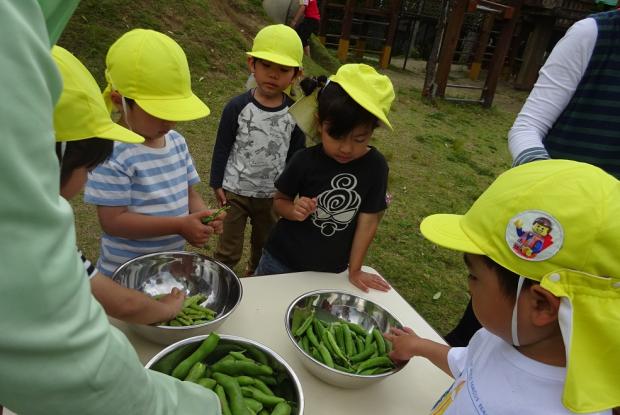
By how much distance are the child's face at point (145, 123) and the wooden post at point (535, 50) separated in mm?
14447

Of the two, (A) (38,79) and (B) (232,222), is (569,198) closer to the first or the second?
(A) (38,79)

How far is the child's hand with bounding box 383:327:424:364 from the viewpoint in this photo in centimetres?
149

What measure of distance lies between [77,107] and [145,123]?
0.78 metres

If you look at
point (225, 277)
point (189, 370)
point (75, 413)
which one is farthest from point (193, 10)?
point (75, 413)

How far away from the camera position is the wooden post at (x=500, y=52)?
32.3 feet

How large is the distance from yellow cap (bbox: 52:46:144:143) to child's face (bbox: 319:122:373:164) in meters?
1.06

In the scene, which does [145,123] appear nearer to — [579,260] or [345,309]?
[345,309]

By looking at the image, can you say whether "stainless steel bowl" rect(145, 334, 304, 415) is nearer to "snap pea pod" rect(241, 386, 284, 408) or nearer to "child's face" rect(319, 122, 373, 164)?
"snap pea pod" rect(241, 386, 284, 408)

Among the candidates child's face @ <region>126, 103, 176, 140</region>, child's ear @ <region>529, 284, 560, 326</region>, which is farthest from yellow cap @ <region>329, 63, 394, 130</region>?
child's ear @ <region>529, 284, 560, 326</region>

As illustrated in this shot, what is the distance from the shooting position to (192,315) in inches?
59.4

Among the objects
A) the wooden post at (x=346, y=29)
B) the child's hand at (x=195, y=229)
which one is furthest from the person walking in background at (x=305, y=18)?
the child's hand at (x=195, y=229)

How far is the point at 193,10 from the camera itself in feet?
25.5

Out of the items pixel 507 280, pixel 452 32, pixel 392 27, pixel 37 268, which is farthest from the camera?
pixel 392 27

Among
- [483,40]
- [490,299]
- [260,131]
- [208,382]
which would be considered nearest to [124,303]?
[208,382]
